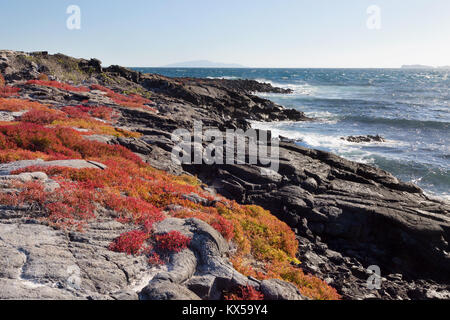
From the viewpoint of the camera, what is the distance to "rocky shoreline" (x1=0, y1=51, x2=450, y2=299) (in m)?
7.77

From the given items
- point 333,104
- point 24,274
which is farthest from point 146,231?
point 333,104

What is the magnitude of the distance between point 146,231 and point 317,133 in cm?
3928

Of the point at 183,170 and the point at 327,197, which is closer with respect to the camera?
the point at 327,197

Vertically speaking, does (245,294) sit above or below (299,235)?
above

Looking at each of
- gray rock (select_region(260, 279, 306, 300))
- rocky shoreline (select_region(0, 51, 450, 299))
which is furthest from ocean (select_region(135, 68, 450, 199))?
gray rock (select_region(260, 279, 306, 300))

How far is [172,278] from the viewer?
25.6 feet

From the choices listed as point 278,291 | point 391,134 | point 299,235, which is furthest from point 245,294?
point 391,134

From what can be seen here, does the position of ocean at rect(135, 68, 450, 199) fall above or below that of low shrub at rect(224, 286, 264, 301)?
above

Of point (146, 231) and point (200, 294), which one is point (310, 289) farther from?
point (146, 231)

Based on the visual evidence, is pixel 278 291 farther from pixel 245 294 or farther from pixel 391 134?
pixel 391 134

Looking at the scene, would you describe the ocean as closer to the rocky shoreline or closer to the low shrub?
the rocky shoreline

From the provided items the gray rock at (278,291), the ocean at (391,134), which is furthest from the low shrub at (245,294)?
the ocean at (391,134)

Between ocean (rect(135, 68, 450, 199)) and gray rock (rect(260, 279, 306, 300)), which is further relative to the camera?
ocean (rect(135, 68, 450, 199))

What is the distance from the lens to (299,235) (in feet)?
51.7
